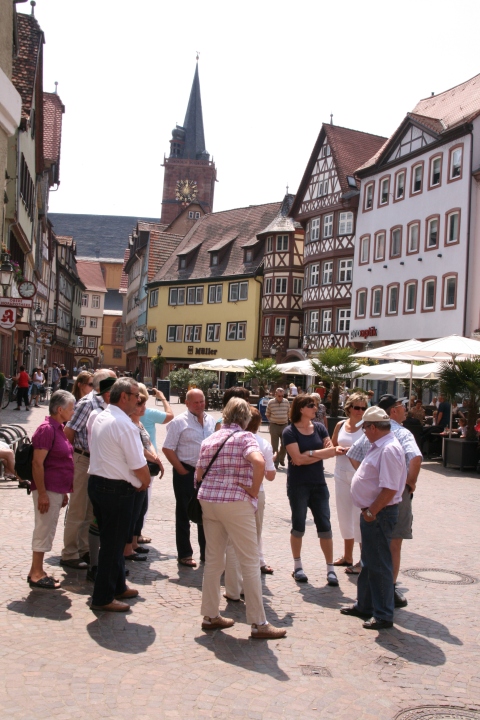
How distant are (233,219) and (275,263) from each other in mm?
11625

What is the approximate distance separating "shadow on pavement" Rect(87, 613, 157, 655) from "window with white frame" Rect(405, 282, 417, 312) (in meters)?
33.3

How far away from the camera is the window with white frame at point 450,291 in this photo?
34969 millimetres

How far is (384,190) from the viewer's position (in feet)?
137

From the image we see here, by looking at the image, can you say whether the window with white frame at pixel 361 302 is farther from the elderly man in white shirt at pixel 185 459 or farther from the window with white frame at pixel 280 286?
the elderly man in white shirt at pixel 185 459

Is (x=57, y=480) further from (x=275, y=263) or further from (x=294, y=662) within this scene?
(x=275, y=263)

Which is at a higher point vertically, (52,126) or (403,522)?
(52,126)

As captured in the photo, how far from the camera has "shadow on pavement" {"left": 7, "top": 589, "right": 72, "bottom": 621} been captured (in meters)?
6.20

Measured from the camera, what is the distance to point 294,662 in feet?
18.0

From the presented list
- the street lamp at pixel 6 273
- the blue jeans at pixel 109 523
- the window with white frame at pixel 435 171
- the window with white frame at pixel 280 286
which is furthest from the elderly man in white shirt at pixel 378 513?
the window with white frame at pixel 280 286

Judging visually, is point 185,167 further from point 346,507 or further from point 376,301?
point 346,507

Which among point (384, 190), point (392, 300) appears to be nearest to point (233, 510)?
point (392, 300)

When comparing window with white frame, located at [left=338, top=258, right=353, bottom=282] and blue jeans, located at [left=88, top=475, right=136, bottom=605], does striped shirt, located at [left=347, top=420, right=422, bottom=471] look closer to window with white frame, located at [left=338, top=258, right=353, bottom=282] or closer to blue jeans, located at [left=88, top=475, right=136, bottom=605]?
blue jeans, located at [left=88, top=475, right=136, bottom=605]

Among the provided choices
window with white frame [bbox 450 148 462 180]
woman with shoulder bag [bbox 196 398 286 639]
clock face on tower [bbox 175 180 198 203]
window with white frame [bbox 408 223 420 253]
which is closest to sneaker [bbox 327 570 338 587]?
woman with shoulder bag [bbox 196 398 286 639]

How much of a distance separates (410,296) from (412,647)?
3374 centimetres
